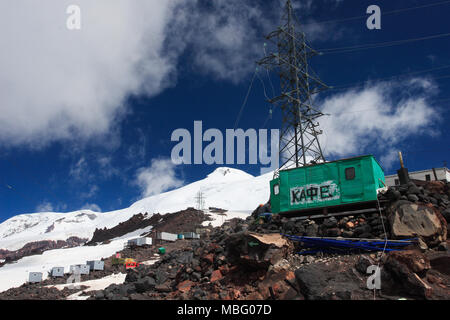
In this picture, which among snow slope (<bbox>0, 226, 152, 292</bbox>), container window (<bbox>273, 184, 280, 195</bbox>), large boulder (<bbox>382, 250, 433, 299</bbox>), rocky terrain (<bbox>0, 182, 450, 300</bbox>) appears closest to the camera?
A: large boulder (<bbox>382, 250, 433, 299</bbox>)

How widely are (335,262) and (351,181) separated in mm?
4875

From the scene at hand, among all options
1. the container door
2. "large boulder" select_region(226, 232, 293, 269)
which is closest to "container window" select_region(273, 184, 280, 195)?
the container door

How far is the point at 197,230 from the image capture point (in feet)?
197

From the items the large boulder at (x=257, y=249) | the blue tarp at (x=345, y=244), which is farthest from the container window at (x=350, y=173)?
the large boulder at (x=257, y=249)

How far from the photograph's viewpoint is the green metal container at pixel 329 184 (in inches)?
576

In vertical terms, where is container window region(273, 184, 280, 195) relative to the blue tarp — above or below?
above

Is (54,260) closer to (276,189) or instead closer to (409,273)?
(276,189)

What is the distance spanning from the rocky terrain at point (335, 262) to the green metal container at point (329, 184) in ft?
2.47

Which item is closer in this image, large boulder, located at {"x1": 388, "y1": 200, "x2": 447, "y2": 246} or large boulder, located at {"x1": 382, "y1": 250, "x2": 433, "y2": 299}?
large boulder, located at {"x1": 382, "y1": 250, "x2": 433, "y2": 299}

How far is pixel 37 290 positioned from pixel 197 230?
100ft

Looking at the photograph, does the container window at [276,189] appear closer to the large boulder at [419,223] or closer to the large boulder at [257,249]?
the large boulder at [257,249]

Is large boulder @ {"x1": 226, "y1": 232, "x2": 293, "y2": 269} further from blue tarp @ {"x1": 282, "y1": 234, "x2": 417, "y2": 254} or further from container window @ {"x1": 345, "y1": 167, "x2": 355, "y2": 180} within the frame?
container window @ {"x1": 345, "y1": 167, "x2": 355, "y2": 180}

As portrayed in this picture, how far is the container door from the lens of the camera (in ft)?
48.1
